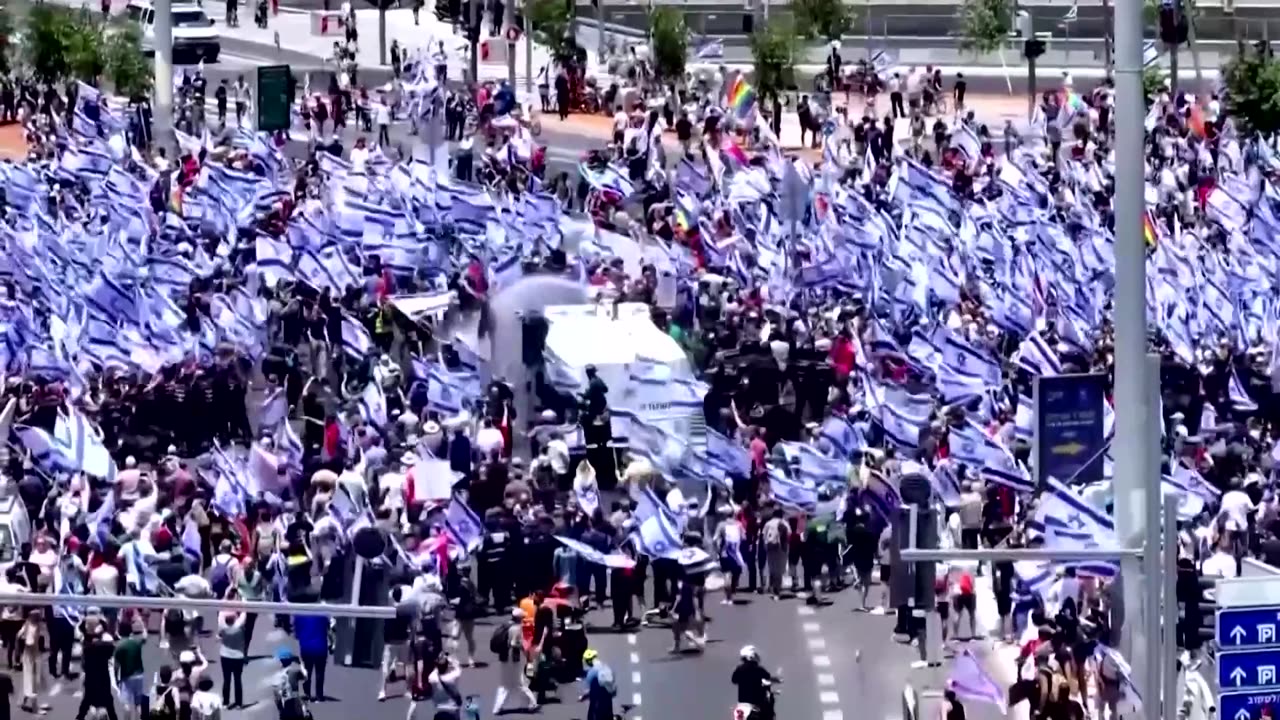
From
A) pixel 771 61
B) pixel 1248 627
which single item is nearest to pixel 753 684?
pixel 1248 627

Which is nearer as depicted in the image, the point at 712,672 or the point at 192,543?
the point at 712,672

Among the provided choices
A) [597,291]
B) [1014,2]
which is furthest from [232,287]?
[1014,2]

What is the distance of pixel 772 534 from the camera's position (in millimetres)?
34406

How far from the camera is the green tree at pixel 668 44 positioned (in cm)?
6875

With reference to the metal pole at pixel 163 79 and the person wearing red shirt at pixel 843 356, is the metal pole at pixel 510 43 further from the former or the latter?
the person wearing red shirt at pixel 843 356

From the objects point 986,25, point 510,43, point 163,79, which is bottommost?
point 163,79

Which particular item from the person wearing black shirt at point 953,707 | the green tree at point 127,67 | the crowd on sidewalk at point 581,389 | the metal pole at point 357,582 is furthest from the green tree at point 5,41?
the person wearing black shirt at point 953,707

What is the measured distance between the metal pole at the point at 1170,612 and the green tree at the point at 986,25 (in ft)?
161

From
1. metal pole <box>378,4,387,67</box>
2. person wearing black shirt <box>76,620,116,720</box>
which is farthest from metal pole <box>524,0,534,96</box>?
person wearing black shirt <box>76,620,116,720</box>

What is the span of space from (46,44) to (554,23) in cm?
1015

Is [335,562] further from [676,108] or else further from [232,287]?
[676,108]

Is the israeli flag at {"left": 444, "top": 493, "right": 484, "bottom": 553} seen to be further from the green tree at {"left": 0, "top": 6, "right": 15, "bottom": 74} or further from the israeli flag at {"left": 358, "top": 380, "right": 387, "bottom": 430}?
the green tree at {"left": 0, "top": 6, "right": 15, "bottom": 74}

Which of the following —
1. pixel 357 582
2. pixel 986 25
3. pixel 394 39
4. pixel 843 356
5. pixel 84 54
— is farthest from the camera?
pixel 394 39

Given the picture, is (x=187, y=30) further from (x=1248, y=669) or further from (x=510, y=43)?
(x=1248, y=669)
